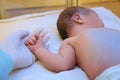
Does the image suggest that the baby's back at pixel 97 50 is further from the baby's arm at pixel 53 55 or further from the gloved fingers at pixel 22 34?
the gloved fingers at pixel 22 34

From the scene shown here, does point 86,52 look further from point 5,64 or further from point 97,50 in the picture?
point 5,64

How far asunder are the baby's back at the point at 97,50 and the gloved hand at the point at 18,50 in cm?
18

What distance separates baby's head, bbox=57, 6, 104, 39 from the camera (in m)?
1.04

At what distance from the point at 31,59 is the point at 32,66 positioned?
0.03 meters

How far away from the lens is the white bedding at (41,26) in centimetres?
82

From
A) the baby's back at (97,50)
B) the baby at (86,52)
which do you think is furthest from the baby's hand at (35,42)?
the baby's back at (97,50)

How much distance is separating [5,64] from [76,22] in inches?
16.4

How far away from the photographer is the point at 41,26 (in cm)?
114

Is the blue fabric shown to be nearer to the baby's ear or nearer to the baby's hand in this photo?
the baby's hand

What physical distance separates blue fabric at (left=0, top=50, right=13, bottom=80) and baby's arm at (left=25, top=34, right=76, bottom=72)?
0.15 meters

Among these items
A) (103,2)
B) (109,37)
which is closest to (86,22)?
(109,37)

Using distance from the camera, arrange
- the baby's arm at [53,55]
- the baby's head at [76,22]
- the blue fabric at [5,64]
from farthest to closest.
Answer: the baby's head at [76,22] → the baby's arm at [53,55] → the blue fabric at [5,64]

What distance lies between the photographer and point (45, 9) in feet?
5.15

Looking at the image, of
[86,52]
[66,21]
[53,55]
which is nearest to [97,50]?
[86,52]
